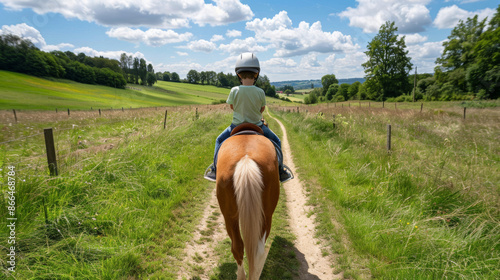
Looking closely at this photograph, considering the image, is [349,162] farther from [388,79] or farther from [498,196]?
[388,79]

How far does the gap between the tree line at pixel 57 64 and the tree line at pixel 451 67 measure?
59.2 m

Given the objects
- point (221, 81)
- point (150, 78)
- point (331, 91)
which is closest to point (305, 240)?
point (150, 78)

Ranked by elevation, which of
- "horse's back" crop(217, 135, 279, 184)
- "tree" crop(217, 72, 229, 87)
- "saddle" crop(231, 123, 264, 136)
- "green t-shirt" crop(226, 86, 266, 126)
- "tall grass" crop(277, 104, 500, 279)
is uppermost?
"tree" crop(217, 72, 229, 87)

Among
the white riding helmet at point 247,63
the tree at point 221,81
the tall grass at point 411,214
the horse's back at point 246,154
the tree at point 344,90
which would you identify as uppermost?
the tree at point 221,81

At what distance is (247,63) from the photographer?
11.8 ft

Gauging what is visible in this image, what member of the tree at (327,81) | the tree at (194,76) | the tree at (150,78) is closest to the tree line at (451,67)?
the tree at (327,81)

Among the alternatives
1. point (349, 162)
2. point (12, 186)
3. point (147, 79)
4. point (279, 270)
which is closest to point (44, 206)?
point (12, 186)

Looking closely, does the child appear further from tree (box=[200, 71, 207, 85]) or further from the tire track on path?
tree (box=[200, 71, 207, 85])

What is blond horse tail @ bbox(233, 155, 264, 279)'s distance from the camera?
2.20 meters

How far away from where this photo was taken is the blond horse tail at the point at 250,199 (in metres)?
2.20

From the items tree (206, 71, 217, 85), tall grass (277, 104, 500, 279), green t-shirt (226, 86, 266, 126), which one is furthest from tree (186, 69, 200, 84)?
green t-shirt (226, 86, 266, 126)

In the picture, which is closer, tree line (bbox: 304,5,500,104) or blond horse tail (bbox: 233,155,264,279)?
blond horse tail (bbox: 233,155,264,279)

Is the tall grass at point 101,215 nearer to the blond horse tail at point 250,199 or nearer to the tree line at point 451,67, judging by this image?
the blond horse tail at point 250,199

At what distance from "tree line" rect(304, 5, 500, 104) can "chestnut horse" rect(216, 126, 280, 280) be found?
49251mm
